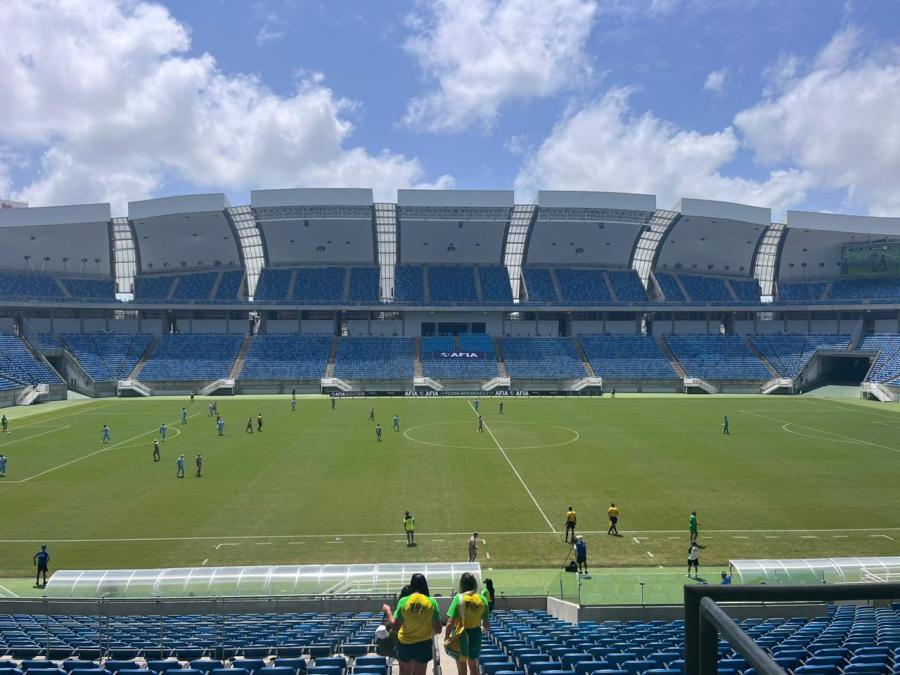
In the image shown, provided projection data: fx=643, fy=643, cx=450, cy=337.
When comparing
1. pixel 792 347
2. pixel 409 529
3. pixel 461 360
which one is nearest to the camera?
pixel 409 529

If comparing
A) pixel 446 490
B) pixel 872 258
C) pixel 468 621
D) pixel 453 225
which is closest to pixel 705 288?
pixel 872 258

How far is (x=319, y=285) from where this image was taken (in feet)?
262

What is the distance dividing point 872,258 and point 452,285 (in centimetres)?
5140

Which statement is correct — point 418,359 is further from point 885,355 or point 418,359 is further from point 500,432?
point 885,355

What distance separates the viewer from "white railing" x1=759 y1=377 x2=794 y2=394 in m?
67.5

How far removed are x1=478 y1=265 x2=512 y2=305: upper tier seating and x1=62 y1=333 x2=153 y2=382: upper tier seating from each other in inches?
1583

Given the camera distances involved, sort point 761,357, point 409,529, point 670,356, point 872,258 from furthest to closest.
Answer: point 872,258, point 670,356, point 761,357, point 409,529

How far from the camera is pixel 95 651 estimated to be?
396 inches

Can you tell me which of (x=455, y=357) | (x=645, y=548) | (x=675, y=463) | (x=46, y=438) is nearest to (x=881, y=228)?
(x=455, y=357)

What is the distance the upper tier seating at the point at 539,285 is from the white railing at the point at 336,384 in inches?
1021

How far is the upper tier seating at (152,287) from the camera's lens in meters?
77.9

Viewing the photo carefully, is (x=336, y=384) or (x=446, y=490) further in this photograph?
(x=336, y=384)

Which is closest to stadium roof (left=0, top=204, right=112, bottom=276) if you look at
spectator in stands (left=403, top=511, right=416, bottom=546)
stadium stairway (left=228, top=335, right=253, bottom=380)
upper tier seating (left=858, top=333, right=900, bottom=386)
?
stadium stairway (left=228, top=335, right=253, bottom=380)

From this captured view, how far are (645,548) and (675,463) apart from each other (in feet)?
Result: 41.0
